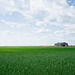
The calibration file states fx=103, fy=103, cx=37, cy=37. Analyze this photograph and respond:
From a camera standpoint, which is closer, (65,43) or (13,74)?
(13,74)

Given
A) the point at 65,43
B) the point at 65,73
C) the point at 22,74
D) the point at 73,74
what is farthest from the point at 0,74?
the point at 65,43

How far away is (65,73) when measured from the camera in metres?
10.1

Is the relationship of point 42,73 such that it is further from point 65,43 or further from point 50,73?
point 65,43

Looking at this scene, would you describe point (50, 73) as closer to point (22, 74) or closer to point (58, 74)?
point (58, 74)

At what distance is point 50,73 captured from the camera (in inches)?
397

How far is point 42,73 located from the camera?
10.1 m

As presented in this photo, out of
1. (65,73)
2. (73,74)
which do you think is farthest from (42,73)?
(73,74)

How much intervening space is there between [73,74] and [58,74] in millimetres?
1462

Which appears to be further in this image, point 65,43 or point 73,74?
point 65,43

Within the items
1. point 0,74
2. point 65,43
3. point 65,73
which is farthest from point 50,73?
point 65,43

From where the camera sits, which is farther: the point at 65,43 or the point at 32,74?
the point at 65,43

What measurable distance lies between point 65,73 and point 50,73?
1.48m

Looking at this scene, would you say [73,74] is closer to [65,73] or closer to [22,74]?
[65,73]

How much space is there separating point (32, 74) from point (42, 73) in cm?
103
